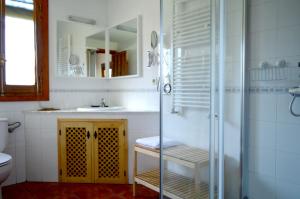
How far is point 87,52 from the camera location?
10.3 feet

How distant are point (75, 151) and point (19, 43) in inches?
53.2

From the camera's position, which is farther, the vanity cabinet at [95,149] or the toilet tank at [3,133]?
the vanity cabinet at [95,149]

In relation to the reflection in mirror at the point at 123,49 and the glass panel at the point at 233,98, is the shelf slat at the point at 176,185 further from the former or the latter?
the reflection in mirror at the point at 123,49

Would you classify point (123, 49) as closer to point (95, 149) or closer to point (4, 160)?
point (95, 149)

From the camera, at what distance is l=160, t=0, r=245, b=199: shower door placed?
1.73 metres

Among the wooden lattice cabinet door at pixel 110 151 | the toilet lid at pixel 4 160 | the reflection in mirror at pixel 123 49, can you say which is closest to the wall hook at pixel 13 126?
the toilet lid at pixel 4 160

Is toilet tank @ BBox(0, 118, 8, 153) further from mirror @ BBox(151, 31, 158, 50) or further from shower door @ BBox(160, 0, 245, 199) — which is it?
mirror @ BBox(151, 31, 158, 50)

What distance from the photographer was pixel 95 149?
2.57 m

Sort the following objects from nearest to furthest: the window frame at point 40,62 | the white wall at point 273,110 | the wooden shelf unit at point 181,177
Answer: the white wall at point 273,110 < the wooden shelf unit at point 181,177 < the window frame at point 40,62

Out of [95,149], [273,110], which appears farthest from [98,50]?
[273,110]

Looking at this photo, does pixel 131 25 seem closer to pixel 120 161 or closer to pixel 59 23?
pixel 59 23

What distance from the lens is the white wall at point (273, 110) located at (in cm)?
153

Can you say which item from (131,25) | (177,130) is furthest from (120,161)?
(131,25)

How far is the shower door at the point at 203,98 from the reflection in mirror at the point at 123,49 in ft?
2.02
